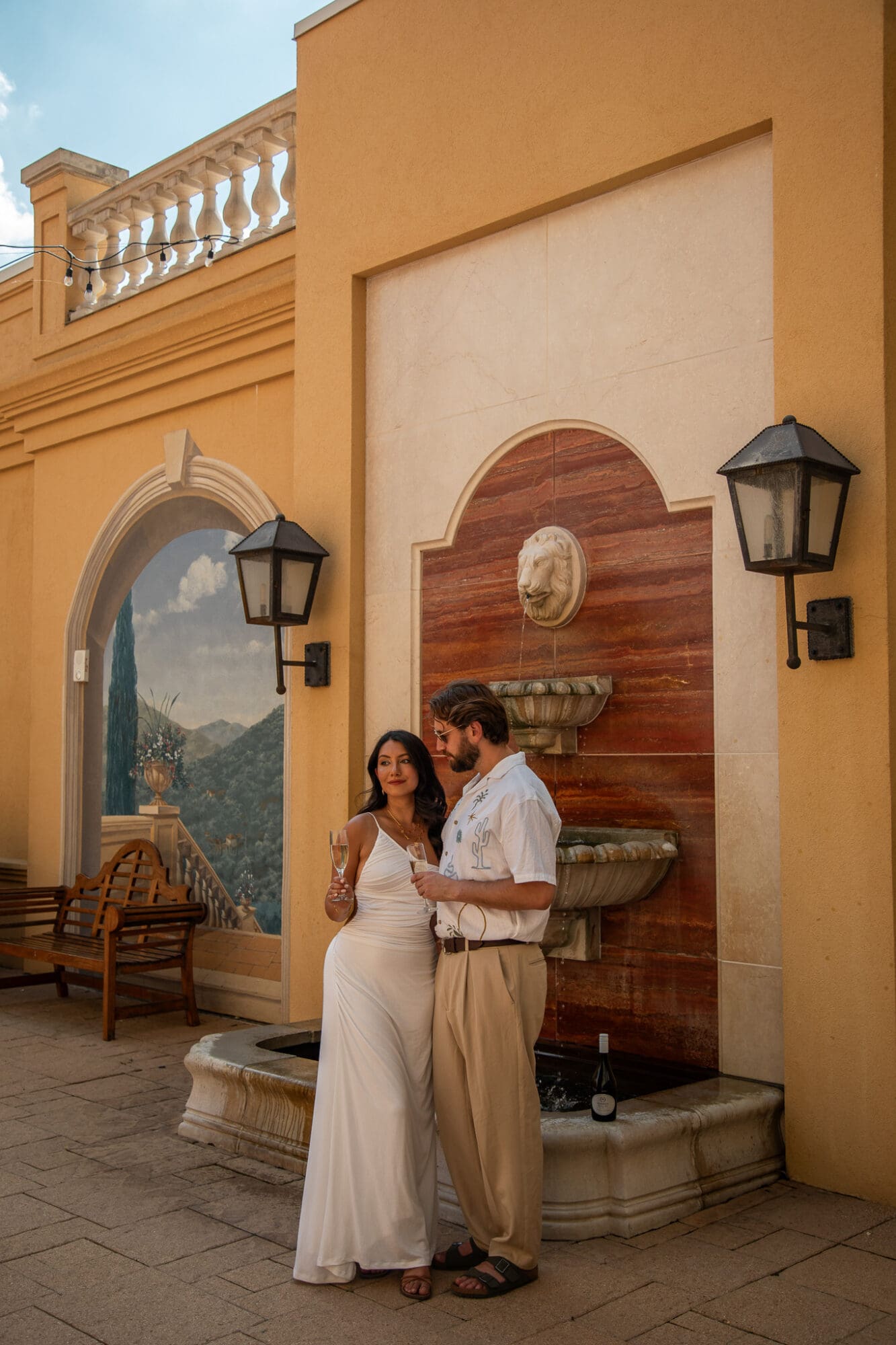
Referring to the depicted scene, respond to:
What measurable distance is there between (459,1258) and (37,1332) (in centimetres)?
123

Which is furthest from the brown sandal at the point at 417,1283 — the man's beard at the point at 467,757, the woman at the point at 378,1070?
the man's beard at the point at 467,757

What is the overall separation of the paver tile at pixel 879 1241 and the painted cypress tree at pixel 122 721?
6.14m

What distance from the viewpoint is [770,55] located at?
4902 millimetres

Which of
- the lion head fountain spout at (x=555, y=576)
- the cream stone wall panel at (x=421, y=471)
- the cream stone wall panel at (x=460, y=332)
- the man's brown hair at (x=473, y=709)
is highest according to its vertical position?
the cream stone wall panel at (x=460, y=332)

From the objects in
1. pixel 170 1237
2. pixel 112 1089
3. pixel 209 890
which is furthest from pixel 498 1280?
pixel 209 890

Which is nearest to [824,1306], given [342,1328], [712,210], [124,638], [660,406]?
[342,1328]

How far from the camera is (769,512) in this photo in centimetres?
443

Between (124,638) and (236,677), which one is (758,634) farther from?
(124,638)

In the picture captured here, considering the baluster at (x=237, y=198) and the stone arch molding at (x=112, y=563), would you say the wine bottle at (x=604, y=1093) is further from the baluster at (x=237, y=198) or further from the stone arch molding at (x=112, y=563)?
the baluster at (x=237, y=198)

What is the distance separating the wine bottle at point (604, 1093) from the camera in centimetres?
419

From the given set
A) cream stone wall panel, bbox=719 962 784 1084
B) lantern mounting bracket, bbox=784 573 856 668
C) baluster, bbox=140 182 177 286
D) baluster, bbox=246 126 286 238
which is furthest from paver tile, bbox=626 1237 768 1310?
baluster, bbox=140 182 177 286

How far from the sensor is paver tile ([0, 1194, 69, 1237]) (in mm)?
4277

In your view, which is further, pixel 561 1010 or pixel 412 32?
pixel 412 32

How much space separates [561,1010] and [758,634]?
1944 mm
